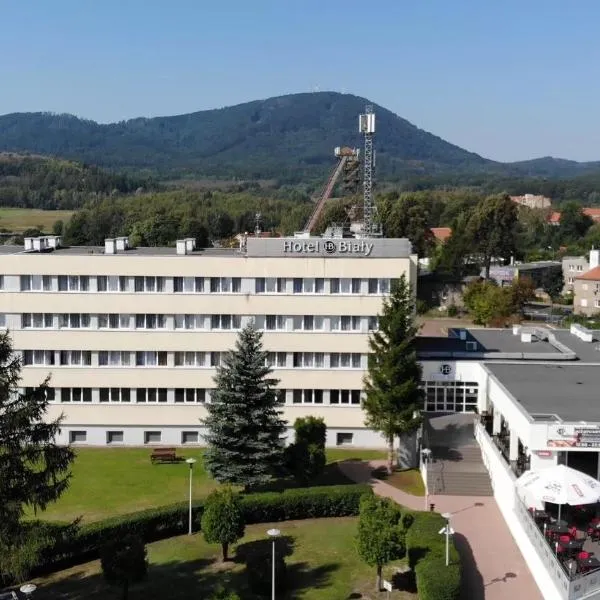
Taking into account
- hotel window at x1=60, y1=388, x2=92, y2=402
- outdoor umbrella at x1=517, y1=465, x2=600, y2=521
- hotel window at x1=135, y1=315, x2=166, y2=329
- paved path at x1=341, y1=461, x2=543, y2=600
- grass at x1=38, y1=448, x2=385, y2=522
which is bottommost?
grass at x1=38, y1=448, x2=385, y2=522

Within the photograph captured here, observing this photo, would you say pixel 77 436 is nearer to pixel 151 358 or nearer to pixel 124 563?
pixel 151 358

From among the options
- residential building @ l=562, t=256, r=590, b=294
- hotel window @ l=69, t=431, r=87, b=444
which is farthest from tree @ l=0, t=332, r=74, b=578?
residential building @ l=562, t=256, r=590, b=294

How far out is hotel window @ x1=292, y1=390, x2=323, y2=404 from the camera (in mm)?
43531

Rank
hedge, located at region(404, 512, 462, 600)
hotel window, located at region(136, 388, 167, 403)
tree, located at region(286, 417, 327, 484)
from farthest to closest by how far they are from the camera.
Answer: hotel window, located at region(136, 388, 167, 403), tree, located at region(286, 417, 327, 484), hedge, located at region(404, 512, 462, 600)

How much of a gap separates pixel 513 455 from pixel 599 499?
6461 mm

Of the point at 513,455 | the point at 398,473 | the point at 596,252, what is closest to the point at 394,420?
the point at 398,473

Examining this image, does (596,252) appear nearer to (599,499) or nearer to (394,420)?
(394,420)

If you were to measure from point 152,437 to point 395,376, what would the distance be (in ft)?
48.4

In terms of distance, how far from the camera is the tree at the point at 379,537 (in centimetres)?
2566

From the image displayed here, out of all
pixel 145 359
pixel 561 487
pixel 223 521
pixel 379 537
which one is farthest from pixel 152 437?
pixel 561 487

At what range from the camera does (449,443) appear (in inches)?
1549

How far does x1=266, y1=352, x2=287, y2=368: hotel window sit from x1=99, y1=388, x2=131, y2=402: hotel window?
7855 millimetres

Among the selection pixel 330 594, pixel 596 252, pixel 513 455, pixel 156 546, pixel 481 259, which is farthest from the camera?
pixel 481 259

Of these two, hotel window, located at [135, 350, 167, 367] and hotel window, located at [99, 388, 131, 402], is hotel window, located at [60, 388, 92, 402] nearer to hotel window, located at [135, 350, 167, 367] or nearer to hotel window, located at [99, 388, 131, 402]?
hotel window, located at [99, 388, 131, 402]
